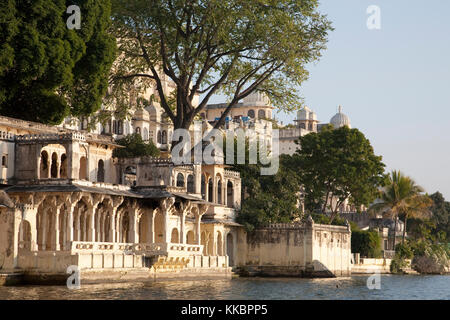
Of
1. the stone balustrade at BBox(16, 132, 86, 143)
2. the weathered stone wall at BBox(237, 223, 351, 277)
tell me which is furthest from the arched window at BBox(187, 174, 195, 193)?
the stone balustrade at BBox(16, 132, 86, 143)

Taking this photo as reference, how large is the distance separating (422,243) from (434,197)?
33.8 metres

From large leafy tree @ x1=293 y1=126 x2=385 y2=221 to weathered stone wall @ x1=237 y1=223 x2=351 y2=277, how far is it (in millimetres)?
9782

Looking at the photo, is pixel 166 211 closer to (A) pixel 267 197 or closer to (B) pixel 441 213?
(A) pixel 267 197

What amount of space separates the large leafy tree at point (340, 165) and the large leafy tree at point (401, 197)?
9744 millimetres

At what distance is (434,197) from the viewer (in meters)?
116

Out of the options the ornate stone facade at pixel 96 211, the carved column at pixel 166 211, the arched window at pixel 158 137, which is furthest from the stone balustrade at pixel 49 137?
the arched window at pixel 158 137

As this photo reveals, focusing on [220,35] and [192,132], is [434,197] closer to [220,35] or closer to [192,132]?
[192,132]

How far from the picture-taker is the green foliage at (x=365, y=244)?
255 ft

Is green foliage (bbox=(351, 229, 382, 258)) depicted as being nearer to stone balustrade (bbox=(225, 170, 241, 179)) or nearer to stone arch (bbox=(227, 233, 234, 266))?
stone balustrade (bbox=(225, 170, 241, 179))

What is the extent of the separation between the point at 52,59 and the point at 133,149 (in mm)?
20624

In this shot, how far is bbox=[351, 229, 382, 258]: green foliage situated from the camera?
77.9 m

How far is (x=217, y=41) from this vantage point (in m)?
53.1

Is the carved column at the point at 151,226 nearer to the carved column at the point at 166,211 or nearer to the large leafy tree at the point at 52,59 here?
the carved column at the point at 166,211

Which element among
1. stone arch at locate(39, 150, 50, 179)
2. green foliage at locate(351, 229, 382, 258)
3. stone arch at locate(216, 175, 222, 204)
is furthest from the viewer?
green foliage at locate(351, 229, 382, 258)
